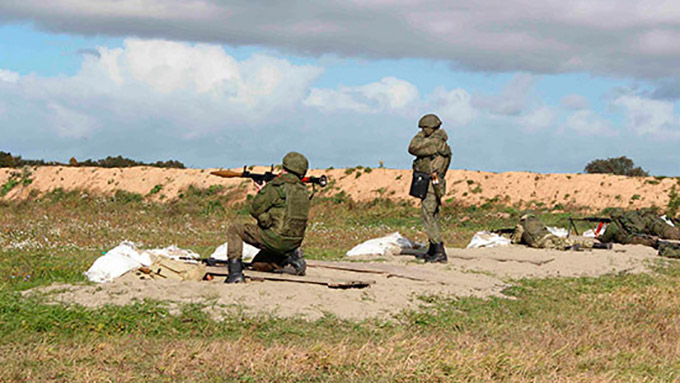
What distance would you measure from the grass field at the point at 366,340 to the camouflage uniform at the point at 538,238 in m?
3.82

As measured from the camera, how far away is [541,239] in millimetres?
16484

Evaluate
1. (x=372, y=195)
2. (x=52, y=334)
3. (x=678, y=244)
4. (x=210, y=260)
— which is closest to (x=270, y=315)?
(x=52, y=334)

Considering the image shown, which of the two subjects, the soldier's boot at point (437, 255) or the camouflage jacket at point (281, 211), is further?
the soldier's boot at point (437, 255)

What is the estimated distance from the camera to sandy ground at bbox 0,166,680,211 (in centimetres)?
3541

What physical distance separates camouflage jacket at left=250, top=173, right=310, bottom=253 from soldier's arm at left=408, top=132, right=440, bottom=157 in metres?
4.16

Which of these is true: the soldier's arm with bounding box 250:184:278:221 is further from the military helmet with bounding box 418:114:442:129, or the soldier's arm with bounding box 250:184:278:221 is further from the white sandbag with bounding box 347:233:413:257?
the white sandbag with bounding box 347:233:413:257

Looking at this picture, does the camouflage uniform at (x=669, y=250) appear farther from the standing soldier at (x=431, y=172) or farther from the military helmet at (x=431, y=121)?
the military helmet at (x=431, y=121)

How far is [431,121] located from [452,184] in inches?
1020

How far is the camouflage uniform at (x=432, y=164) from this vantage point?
1351cm

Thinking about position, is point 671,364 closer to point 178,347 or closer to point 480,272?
point 178,347

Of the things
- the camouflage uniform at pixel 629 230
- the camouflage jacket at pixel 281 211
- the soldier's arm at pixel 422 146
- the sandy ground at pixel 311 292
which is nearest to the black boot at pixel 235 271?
the sandy ground at pixel 311 292

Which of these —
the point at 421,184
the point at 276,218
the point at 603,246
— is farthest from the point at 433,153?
the point at 603,246

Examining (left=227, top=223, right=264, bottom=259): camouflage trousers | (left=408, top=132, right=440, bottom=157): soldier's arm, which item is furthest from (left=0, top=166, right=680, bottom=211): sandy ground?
(left=227, top=223, right=264, bottom=259): camouflage trousers

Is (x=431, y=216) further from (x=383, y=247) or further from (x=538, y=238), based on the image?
(x=538, y=238)
